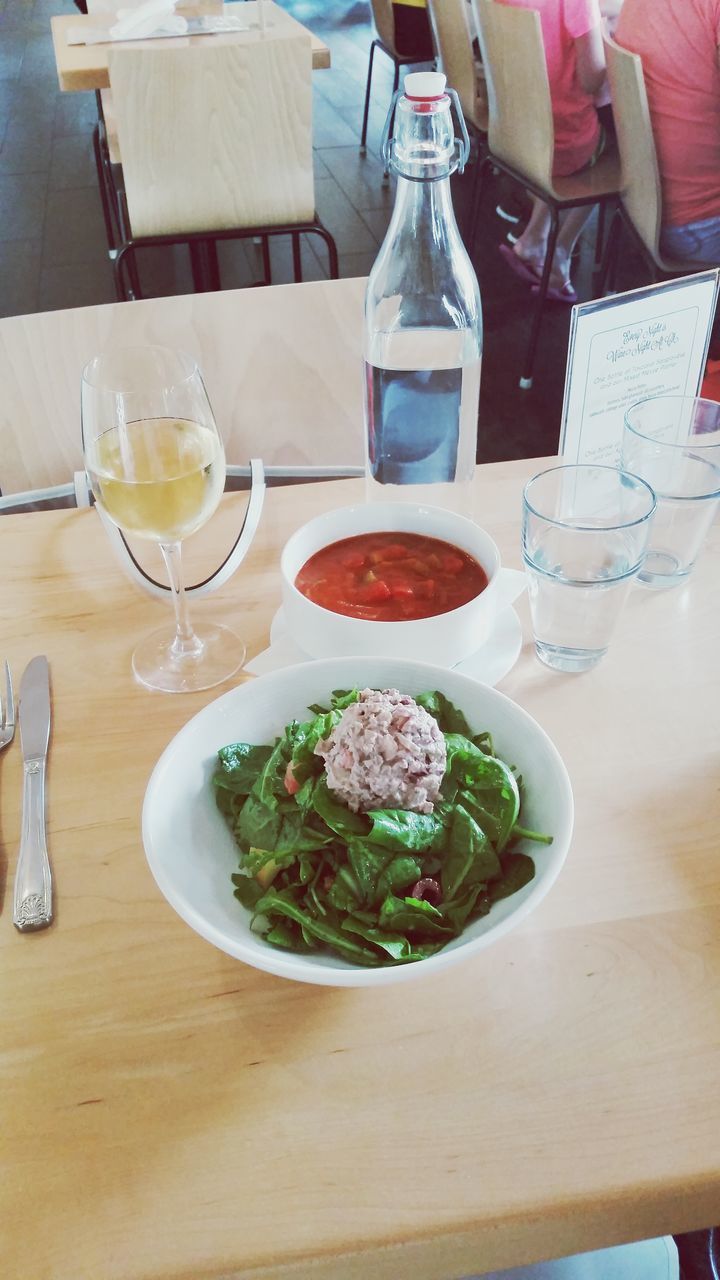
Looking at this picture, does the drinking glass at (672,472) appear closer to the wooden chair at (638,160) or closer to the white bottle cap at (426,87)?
the white bottle cap at (426,87)

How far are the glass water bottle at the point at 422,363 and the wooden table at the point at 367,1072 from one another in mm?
377

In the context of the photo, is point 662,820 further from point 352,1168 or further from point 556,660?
point 352,1168

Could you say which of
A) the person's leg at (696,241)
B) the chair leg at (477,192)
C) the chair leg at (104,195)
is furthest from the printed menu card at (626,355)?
the chair leg at (104,195)

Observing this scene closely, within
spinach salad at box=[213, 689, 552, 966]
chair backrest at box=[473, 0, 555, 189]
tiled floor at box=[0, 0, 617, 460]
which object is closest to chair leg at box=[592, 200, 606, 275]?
tiled floor at box=[0, 0, 617, 460]

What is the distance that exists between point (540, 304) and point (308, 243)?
5.12 ft

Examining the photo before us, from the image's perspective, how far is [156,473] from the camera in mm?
734

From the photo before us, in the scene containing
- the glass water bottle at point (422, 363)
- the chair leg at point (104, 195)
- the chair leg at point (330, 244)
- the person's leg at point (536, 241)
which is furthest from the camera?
the chair leg at point (104, 195)

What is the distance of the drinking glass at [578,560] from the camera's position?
2.46 feet

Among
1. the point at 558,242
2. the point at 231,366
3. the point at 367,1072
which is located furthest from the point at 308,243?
the point at 367,1072

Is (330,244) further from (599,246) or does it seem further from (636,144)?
(599,246)

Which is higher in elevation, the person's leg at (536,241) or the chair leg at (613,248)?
the chair leg at (613,248)

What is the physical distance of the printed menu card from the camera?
0.82 m

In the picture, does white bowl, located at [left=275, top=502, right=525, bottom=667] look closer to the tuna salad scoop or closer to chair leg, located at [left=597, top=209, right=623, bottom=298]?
the tuna salad scoop

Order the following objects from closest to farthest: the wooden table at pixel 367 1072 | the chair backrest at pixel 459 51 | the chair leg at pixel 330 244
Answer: the wooden table at pixel 367 1072
the chair leg at pixel 330 244
the chair backrest at pixel 459 51
